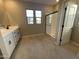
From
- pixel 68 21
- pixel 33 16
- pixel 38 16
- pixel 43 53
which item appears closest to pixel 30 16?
pixel 33 16

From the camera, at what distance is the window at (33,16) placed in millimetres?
4281

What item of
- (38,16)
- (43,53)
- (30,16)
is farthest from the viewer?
(38,16)

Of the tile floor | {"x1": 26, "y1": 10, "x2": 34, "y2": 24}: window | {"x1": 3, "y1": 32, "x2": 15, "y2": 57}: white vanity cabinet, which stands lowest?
the tile floor

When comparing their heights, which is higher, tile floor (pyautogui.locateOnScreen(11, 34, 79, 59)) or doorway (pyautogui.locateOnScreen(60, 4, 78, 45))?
doorway (pyautogui.locateOnScreen(60, 4, 78, 45))

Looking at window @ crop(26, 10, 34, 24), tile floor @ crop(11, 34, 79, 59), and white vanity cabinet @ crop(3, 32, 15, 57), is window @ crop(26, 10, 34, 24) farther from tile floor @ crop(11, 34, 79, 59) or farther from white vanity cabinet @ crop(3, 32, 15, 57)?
white vanity cabinet @ crop(3, 32, 15, 57)

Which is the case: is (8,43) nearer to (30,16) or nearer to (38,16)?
(30,16)

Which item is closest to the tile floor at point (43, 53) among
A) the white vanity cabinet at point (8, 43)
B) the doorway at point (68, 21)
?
the white vanity cabinet at point (8, 43)

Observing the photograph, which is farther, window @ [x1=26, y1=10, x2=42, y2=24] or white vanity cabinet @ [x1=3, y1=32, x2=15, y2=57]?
window @ [x1=26, y1=10, x2=42, y2=24]

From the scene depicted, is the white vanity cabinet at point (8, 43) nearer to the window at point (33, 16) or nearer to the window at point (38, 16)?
the window at point (33, 16)

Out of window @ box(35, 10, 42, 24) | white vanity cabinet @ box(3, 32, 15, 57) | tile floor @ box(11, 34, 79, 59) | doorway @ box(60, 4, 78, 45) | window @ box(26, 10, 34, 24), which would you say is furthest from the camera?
window @ box(35, 10, 42, 24)

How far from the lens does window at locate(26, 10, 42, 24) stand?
4.28 meters

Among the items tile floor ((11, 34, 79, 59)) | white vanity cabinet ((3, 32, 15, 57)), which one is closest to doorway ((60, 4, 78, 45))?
tile floor ((11, 34, 79, 59))

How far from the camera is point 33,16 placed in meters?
4.42

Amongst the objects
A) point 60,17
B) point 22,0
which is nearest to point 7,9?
point 22,0
